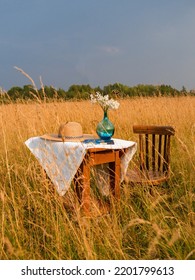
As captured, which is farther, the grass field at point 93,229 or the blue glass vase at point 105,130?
the blue glass vase at point 105,130

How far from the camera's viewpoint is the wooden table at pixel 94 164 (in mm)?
2729

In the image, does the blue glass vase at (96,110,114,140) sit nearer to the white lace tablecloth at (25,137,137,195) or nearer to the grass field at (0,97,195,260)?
the white lace tablecloth at (25,137,137,195)

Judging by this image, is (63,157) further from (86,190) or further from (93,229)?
(93,229)

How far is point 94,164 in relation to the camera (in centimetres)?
284

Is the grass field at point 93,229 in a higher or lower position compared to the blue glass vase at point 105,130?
lower

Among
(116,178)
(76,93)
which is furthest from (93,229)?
(76,93)

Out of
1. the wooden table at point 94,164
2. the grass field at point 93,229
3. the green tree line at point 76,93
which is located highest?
the green tree line at point 76,93

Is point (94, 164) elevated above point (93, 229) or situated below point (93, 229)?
above

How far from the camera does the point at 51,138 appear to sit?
306cm

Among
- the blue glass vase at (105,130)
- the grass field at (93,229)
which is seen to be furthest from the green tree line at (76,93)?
the grass field at (93,229)

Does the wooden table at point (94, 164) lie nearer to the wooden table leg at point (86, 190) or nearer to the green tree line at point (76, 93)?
the wooden table leg at point (86, 190)

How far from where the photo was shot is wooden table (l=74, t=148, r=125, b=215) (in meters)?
2.73

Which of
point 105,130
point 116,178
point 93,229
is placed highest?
point 105,130
